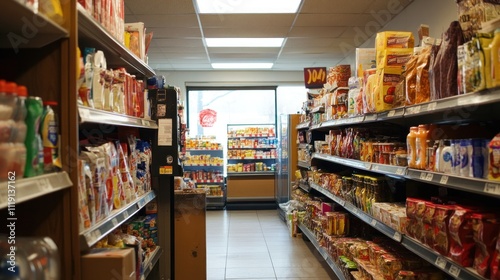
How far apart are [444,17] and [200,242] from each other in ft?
11.2

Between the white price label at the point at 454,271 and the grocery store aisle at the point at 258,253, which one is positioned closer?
the white price label at the point at 454,271

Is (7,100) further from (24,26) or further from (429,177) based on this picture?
(429,177)

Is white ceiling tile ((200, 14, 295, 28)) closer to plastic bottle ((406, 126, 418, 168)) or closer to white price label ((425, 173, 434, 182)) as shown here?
plastic bottle ((406, 126, 418, 168))

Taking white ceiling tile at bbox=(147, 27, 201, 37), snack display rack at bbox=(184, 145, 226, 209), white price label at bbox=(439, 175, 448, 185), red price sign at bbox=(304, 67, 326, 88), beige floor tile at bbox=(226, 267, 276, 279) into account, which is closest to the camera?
white price label at bbox=(439, 175, 448, 185)

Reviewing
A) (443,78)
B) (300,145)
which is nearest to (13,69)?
(443,78)

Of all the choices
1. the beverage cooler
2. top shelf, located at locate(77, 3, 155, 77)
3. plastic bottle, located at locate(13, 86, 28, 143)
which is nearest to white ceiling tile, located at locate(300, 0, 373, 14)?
the beverage cooler

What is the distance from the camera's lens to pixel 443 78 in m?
1.93

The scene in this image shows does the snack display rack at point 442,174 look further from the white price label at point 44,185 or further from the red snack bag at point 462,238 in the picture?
the white price label at point 44,185

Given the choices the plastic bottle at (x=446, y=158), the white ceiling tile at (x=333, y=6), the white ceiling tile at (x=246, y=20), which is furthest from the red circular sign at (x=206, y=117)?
the plastic bottle at (x=446, y=158)

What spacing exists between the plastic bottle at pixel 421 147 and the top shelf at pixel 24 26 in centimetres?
196

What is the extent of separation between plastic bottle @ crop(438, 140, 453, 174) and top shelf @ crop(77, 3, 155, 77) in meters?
1.85

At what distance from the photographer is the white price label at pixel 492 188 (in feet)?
4.87

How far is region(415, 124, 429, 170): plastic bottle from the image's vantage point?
2201 millimetres

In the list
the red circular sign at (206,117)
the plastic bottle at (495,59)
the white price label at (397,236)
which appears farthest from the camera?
the red circular sign at (206,117)
